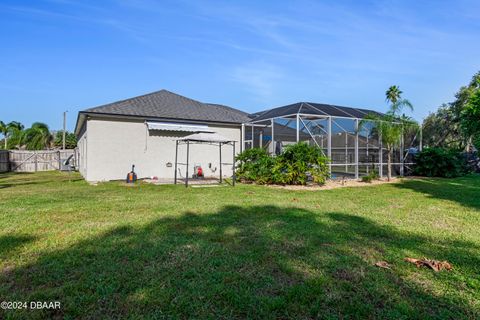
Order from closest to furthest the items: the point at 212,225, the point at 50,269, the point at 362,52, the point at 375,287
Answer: the point at 375,287
the point at 50,269
the point at 212,225
the point at 362,52

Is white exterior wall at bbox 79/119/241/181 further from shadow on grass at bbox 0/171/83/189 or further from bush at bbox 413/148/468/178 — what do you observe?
bush at bbox 413/148/468/178

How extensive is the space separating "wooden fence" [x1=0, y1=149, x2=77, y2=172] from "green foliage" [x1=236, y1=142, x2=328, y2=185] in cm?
1606

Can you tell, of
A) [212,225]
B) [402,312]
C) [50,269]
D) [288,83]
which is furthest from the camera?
[288,83]

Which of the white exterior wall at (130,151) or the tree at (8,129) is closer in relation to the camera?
the white exterior wall at (130,151)

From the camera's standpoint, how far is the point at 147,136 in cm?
1425

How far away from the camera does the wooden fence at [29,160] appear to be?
847 inches

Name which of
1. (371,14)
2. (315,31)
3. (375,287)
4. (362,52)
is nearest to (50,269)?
(375,287)

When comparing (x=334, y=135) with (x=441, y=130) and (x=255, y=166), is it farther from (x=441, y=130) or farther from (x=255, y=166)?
(x=441, y=130)

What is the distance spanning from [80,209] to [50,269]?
11.7ft

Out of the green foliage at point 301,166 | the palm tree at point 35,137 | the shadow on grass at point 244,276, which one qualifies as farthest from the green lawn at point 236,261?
the palm tree at point 35,137

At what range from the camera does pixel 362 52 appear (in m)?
14.1

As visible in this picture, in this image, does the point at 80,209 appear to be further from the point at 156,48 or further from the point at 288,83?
the point at 288,83

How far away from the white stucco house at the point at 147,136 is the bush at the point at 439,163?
10833mm

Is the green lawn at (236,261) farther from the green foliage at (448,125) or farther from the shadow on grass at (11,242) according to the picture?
the green foliage at (448,125)
